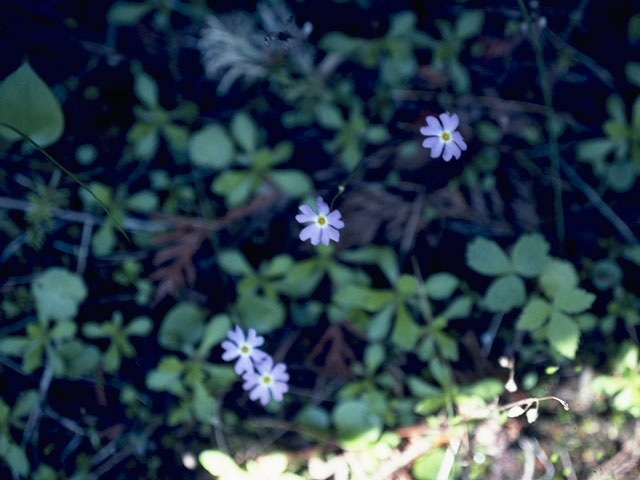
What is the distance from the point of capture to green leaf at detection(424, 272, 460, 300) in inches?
83.8

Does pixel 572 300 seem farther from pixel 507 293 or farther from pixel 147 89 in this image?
pixel 147 89

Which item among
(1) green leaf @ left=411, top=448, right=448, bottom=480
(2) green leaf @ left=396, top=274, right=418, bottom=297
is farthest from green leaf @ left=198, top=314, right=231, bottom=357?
(1) green leaf @ left=411, top=448, right=448, bottom=480

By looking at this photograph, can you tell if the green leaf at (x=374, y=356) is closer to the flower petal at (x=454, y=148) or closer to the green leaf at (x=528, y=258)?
the green leaf at (x=528, y=258)

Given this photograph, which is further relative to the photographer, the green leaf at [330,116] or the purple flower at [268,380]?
the green leaf at [330,116]

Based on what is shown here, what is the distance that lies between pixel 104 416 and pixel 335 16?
Answer: 74.4 inches

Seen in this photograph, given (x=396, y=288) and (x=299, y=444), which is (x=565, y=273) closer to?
(x=396, y=288)

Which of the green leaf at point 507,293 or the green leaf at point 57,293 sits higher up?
the green leaf at point 507,293

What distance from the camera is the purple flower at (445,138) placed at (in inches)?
66.6

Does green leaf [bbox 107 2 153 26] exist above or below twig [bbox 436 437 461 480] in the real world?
above

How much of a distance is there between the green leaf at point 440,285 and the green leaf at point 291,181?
59 centimetres

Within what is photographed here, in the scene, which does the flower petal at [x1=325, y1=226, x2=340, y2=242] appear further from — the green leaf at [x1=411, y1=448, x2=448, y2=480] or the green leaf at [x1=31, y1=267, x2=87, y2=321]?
the green leaf at [x1=31, y1=267, x2=87, y2=321]

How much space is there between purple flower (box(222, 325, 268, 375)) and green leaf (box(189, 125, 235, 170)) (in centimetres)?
70

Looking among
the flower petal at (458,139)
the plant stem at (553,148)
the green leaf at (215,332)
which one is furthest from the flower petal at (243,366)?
the plant stem at (553,148)

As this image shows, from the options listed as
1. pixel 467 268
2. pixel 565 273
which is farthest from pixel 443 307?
pixel 565 273
